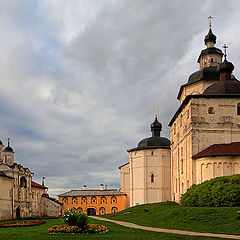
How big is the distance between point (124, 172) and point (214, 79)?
2338cm

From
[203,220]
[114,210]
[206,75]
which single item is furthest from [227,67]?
[114,210]

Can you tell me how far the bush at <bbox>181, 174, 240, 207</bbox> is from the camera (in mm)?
22781

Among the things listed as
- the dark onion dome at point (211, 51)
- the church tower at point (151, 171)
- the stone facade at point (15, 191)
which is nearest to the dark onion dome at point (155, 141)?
the church tower at point (151, 171)

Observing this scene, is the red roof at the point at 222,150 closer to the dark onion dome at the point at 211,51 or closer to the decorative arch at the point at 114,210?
the dark onion dome at the point at 211,51

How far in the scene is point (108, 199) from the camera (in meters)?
57.9

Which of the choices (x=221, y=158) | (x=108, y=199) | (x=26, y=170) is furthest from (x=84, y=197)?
(x=221, y=158)

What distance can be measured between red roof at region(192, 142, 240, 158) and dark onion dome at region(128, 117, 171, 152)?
18.8 metres

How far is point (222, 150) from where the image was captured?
1136 inches

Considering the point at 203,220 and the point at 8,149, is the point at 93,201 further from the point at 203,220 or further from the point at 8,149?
the point at 203,220

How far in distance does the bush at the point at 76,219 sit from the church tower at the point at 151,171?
3144 centimetres

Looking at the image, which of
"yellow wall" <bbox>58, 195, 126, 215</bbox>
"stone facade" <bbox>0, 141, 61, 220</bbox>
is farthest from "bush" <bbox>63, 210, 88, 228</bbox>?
"yellow wall" <bbox>58, 195, 126, 215</bbox>

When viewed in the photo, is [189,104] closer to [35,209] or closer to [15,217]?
[15,217]

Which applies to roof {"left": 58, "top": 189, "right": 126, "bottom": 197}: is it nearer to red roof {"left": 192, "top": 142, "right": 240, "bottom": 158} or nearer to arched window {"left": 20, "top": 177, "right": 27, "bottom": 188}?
arched window {"left": 20, "top": 177, "right": 27, "bottom": 188}

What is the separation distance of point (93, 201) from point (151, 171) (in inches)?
584
